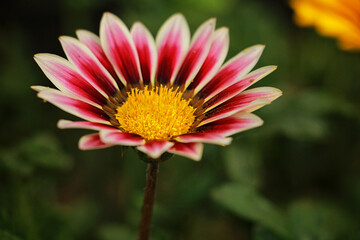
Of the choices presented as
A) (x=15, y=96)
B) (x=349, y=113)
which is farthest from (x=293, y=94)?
(x=15, y=96)

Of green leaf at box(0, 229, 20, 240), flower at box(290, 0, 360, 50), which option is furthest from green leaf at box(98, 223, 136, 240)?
flower at box(290, 0, 360, 50)

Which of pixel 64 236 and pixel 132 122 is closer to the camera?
pixel 132 122

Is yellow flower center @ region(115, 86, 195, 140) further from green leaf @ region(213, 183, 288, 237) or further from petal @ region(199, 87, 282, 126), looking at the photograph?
green leaf @ region(213, 183, 288, 237)

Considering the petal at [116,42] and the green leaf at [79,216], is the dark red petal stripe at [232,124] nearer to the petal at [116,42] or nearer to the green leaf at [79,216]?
the petal at [116,42]

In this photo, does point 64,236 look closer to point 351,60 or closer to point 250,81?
point 250,81

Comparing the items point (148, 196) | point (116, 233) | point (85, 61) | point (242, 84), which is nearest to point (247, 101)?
point (242, 84)

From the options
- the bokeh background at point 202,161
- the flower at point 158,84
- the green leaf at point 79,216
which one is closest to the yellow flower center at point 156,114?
the flower at point 158,84

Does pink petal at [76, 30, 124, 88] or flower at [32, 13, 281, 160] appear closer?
flower at [32, 13, 281, 160]
